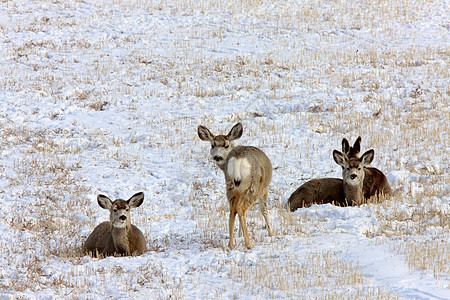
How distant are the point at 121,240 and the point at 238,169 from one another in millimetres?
2286

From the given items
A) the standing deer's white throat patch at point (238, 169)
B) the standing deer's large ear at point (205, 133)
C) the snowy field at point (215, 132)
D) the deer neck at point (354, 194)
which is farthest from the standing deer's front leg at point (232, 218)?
the deer neck at point (354, 194)

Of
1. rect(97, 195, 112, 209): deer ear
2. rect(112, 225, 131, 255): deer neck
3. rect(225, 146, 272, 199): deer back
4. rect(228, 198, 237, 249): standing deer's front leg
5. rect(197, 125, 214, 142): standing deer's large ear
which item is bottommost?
rect(112, 225, 131, 255): deer neck

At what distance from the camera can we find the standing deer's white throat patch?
7.71 metres

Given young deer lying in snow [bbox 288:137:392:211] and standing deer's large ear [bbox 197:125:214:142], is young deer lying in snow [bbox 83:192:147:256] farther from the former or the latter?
young deer lying in snow [bbox 288:137:392:211]

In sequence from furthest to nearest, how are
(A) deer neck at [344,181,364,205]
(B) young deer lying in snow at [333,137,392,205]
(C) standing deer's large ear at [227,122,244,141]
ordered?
(A) deer neck at [344,181,364,205], (B) young deer lying in snow at [333,137,392,205], (C) standing deer's large ear at [227,122,244,141]

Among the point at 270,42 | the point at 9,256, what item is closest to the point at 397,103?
the point at 270,42

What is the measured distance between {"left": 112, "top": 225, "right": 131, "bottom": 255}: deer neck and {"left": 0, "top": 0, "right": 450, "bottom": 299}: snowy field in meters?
0.61

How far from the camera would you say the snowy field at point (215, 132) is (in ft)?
22.2

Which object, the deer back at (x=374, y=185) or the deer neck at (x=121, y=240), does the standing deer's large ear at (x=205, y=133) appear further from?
the deer back at (x=374, y=185)

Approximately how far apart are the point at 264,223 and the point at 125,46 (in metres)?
15.3

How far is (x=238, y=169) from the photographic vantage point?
25.3 feet

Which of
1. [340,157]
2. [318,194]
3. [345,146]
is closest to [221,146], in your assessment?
[340,157]

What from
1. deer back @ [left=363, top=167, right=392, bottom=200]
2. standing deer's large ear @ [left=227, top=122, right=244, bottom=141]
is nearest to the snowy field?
deer back @ [left=363, top=167, right=392, bottom=200]

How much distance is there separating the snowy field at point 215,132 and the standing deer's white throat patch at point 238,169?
3.77 ft
